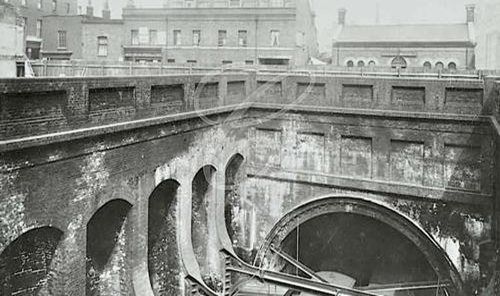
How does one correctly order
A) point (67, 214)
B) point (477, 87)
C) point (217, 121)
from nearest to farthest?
1. point (67, 214)
2. point (477, 87)
3. point (217, 121)

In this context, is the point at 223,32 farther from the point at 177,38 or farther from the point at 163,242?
the point at 163,242

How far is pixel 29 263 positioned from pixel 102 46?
3828cm

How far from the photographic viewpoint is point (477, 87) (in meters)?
14.6

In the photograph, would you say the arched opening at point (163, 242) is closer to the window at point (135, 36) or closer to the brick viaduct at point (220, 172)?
the brick viaduct at point (220, 172)

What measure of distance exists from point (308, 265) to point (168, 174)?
345 inches

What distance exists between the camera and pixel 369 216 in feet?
53.4

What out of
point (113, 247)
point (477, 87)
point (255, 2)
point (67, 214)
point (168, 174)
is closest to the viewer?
point (67, 214)

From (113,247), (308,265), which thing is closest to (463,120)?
(308,265)

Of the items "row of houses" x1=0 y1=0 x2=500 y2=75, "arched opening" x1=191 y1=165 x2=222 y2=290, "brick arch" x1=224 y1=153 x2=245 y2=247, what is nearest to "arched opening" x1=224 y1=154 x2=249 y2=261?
"brick arch" x1=224 y1=153 x2=245 y2=247

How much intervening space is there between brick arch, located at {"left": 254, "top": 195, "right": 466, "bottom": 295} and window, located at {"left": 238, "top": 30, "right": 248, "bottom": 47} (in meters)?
25.9

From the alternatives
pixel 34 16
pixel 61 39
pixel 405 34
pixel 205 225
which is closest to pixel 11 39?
pixel 205 225

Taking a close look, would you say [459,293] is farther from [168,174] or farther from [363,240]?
[168,174]

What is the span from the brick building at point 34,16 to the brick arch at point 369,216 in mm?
34590

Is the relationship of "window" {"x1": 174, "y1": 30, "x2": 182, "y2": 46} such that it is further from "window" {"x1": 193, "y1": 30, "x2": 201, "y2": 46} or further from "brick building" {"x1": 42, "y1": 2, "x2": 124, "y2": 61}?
"brick building" {"x1": 42, "y1": 2, "x2": 124, "y2": 61}
